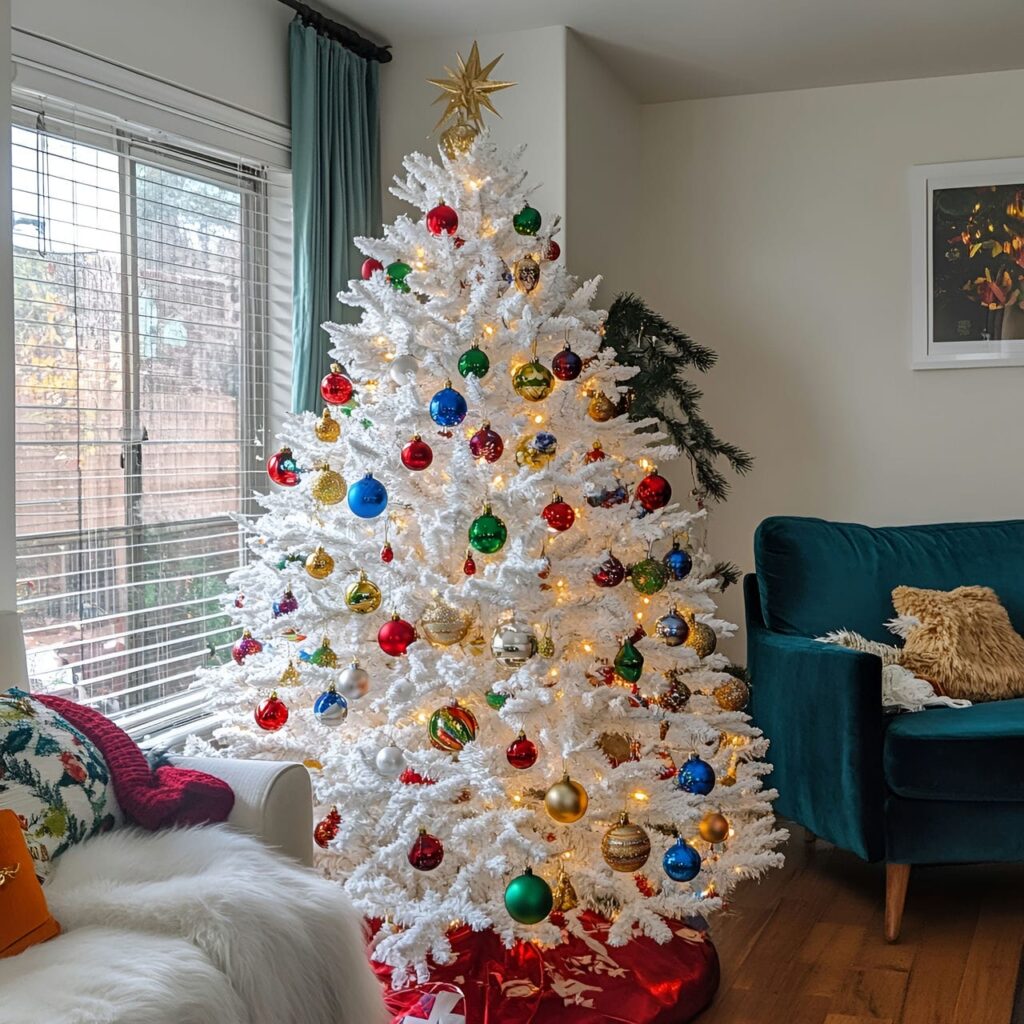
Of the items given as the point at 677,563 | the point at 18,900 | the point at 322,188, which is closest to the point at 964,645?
the point at 677,563

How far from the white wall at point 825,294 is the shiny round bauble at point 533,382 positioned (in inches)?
85.2

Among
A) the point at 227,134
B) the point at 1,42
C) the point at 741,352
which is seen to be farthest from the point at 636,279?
the point at 1,42

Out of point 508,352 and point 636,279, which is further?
point 636,279

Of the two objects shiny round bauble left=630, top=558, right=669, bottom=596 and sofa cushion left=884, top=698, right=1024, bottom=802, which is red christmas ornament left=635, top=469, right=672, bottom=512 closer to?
shiny round bauble left=630, top=558, right=669, bottom=596

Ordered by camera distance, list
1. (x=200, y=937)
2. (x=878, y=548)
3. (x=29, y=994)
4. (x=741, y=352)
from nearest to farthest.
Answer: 1. (x=29, y=994)
2. (x=200, y=937)
3. (x=878, y=548)
4. (x=741, y=352)

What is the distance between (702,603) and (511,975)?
33.9 inches

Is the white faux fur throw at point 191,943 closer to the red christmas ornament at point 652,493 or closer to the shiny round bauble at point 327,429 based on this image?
the shiny round bauble at point 327,429

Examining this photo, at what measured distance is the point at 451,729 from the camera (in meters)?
2.33

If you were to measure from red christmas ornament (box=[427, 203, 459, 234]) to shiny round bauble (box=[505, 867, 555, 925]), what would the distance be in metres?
1.35

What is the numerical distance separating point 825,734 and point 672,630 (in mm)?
737

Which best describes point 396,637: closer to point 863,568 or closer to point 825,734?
point 825,734

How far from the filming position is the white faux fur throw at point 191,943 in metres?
1.60

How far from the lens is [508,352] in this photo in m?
2.58

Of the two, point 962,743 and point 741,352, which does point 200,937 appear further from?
point 741,352
